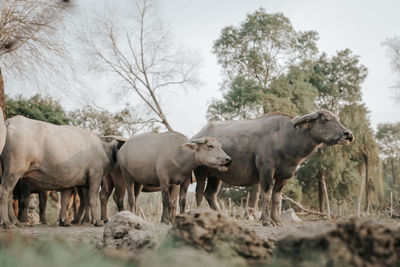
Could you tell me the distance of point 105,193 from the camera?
10453mm

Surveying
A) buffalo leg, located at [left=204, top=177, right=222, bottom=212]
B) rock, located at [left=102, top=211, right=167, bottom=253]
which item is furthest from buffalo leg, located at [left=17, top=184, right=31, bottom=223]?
rock, located at [left=102, top=211, right=167, bottom=253]

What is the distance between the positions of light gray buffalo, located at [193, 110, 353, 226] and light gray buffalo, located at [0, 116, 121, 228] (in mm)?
2312

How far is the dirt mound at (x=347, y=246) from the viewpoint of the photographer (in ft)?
10.2

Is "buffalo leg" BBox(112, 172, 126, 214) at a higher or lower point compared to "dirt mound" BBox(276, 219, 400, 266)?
higher

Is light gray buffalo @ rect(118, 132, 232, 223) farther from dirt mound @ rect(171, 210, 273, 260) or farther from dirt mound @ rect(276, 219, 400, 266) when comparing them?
dirt mound @ rect(276, 219, 400, 266)

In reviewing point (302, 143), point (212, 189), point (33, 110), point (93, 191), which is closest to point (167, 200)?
point (212, 189)

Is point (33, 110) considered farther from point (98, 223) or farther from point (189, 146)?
point (189, 146)

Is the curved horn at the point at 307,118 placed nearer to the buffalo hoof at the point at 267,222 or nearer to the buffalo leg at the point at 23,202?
the buffalo hoof at the point at 267,222

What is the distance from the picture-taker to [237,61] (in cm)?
2638

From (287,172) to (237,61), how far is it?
18654 millimetres

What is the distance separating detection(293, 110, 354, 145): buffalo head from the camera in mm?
8039

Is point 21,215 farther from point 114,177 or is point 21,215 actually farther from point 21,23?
point 21,23

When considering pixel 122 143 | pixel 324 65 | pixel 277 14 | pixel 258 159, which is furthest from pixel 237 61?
pixel 258 159

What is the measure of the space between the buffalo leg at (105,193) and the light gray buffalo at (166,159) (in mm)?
747
